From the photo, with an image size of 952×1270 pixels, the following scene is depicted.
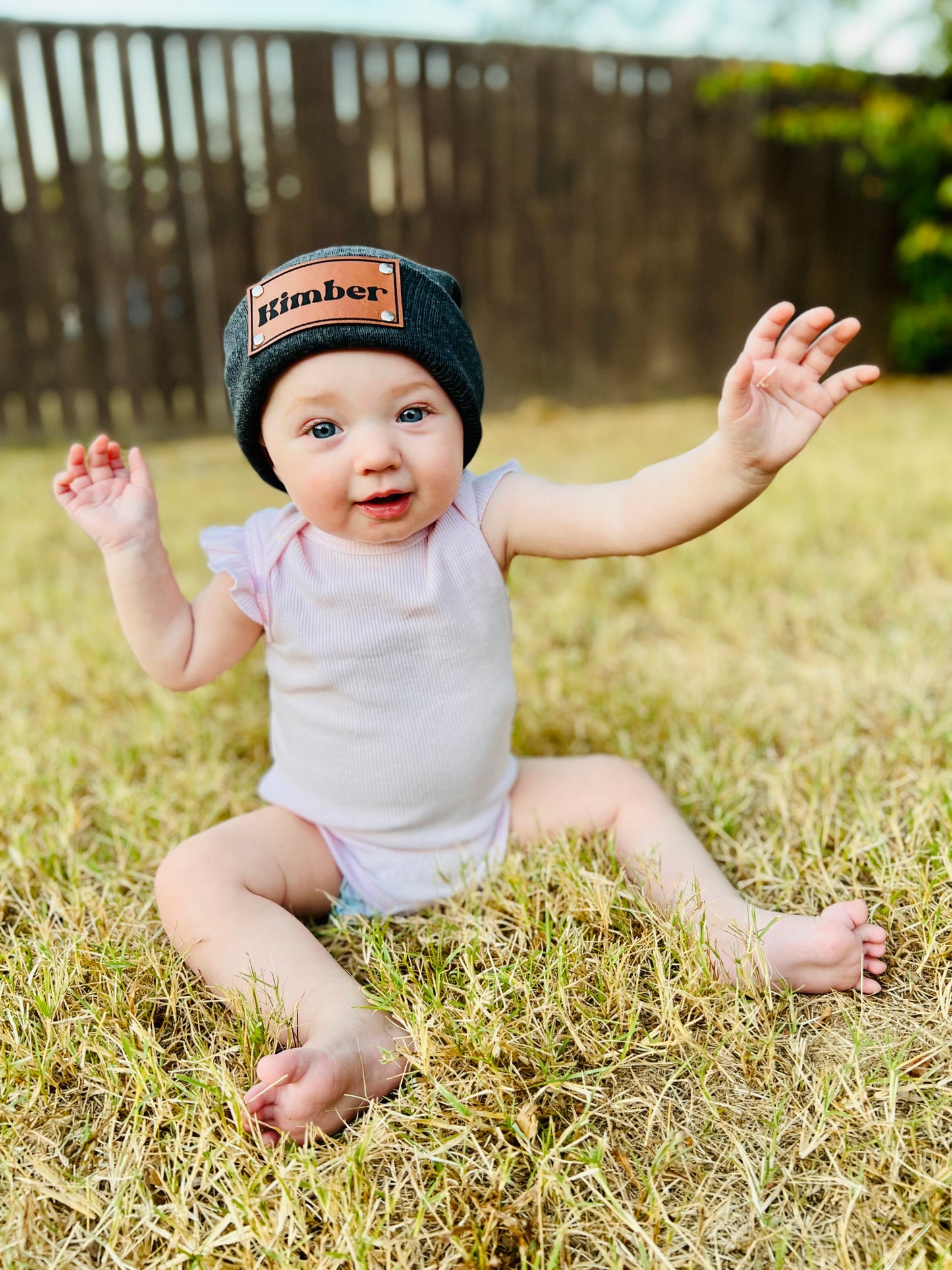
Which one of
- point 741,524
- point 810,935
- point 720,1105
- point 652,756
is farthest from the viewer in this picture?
point 741,524

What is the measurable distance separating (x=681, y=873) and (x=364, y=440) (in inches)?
25.9

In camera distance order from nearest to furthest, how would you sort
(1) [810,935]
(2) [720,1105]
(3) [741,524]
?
1. (2) [720,1105]
2. (1) [810,935]
3. (3) [741,524]

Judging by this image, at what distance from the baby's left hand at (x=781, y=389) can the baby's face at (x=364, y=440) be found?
0.34 m

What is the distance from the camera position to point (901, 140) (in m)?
5.91

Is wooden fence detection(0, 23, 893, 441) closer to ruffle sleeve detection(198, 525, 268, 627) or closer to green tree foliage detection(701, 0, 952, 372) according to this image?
green tree foliage detection(701, 0, 952, 372)

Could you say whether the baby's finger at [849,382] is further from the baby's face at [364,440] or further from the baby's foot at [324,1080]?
the baby's foot at [324,1080]

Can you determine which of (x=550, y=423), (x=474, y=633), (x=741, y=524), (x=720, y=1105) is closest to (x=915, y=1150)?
(x=720, y=1105)

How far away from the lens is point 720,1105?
98 cm

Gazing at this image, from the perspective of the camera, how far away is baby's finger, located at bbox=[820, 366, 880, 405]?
113 centimetres

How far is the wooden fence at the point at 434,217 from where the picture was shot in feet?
15.5

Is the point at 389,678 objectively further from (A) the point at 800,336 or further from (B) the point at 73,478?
(A) the point at 800,336

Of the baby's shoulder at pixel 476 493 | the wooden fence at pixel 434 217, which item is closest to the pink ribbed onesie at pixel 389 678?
the baby's shoulder at pixel 476 493

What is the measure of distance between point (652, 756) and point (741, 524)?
4.94 feet

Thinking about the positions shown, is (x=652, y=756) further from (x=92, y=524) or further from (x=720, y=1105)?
(x=92, y=524)
